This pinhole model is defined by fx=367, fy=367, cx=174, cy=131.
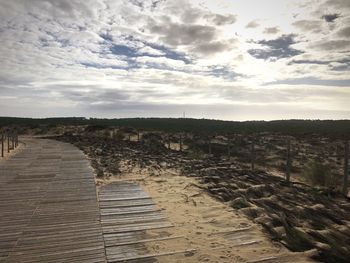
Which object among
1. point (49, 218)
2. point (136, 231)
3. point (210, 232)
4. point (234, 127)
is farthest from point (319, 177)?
point (234, 127)

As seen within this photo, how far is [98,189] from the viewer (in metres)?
9.07

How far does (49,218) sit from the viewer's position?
6359 millimetres

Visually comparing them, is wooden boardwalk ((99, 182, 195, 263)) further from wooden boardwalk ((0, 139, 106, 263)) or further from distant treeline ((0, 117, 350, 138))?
distant treeline ((0, 117, 350, 138))

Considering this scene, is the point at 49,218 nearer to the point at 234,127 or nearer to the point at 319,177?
the point at 319,177

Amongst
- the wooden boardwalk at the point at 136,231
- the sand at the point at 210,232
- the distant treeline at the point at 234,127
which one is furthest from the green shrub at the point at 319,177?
the distant treeline at the point at 234,127

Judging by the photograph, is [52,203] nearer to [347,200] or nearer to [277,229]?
[277,229]

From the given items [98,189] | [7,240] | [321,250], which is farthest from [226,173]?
[7,240]

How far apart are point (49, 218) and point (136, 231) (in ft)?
5.54

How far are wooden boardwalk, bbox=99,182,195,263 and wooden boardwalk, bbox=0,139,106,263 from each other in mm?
172

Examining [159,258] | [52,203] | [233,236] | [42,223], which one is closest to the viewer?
[159,258]

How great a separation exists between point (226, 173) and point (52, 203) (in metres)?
6.03

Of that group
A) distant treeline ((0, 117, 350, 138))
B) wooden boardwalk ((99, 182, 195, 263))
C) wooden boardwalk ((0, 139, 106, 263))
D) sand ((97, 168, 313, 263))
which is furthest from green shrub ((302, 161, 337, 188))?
distant treeline ((0, 117, 350, 138))

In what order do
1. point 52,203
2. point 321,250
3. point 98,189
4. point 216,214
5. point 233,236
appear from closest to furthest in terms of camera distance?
point 321,250 → point 233,236 → point 216,214 → point 52,203 → point 98,189

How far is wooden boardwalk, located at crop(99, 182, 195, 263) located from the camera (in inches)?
191
